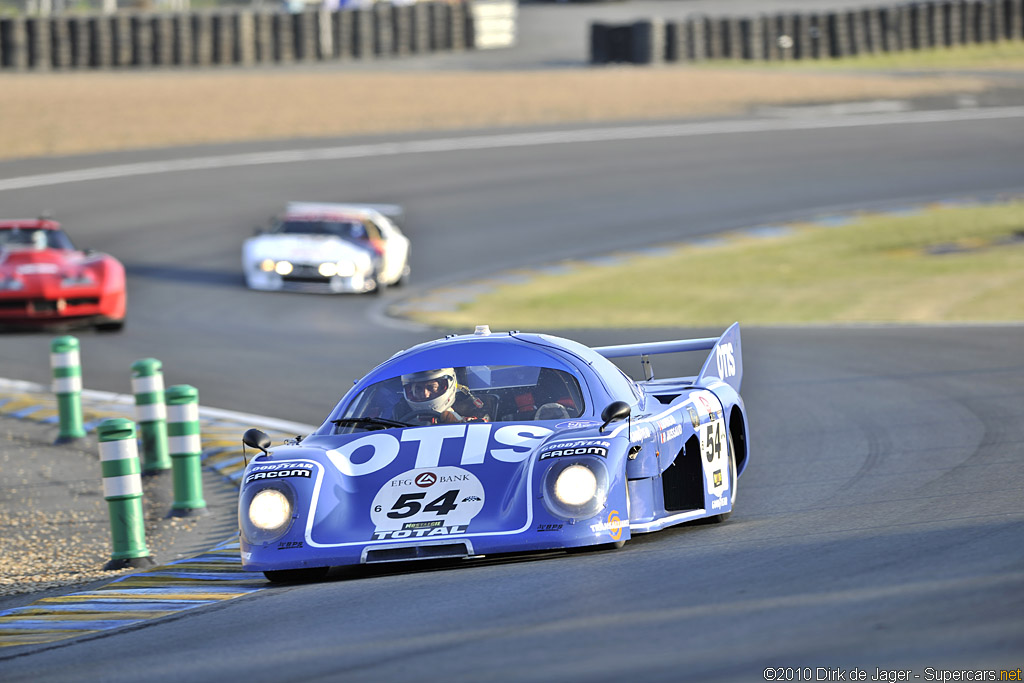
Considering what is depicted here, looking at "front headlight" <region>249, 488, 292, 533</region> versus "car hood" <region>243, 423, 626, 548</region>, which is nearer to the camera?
"car hood" <region>243, 423, 626, 548</region>

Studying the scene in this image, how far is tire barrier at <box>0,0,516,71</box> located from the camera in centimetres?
4006

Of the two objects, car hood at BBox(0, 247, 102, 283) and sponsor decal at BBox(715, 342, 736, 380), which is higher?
sponsor decal at BBox(715, 342, 736, 380)

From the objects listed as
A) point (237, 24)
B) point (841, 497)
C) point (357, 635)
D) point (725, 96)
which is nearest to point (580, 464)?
point (357, 635)

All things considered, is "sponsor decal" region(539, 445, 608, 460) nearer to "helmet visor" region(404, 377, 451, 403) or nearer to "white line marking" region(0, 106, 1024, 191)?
"helmet visor" region(404, 377, 451, 403)

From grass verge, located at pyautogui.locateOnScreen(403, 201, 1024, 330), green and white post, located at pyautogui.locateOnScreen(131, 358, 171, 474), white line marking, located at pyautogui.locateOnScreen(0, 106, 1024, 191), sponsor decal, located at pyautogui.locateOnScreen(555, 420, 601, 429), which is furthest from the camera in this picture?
white line marking, located at pyautogui.locateOnScreen(0, 106, 1024, 191)

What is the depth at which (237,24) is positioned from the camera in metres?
41.9

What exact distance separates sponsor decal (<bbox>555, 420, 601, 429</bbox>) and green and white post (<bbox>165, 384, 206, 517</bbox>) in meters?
3.21

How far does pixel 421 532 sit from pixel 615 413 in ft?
3.30

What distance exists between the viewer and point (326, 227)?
70.0ft

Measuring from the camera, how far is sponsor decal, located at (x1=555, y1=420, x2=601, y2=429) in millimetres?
6752

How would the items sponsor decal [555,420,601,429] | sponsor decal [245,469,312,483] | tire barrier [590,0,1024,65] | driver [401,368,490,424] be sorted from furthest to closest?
1. tire barrier [590,0,1024,65]
2. driver [401,368,490,424]
3. sponsor decal [555,420,601,429]
4. sponsor decal [245,469,312,483]

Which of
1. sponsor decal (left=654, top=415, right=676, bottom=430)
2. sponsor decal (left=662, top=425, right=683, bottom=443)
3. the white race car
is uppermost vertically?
sponsor decal (left=654, top=415, right=676, bottom=430)

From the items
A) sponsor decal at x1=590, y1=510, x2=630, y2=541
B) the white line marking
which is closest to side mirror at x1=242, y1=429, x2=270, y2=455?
sponsor decal at x1=590, y1=510, x2=630, y2=541

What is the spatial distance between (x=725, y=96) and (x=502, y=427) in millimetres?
31141
